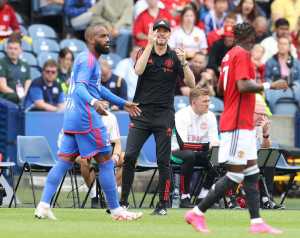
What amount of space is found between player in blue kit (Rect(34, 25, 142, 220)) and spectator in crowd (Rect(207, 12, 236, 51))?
9.40 metres

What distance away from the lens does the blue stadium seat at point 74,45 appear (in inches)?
886

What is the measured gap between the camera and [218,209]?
51.4 ft

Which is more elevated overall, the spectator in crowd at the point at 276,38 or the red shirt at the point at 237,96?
the spectator in crowd at the point at 276,38

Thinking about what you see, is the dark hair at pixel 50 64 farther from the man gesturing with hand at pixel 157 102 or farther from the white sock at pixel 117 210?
the white sock at pixel 117 210

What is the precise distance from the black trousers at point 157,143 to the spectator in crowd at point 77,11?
30.7ft

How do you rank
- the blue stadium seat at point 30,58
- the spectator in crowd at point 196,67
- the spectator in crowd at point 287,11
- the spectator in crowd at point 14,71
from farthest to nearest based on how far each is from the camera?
the spectator in crowd at point 287,11, the blue stadium seat at point 30,58, the spectator in crowd at point 196,67, the spectator in crowd at point 14,71

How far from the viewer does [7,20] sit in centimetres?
2205

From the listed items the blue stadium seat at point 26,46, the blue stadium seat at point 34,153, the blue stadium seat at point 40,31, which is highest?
the blue stadium seat at point 40,31

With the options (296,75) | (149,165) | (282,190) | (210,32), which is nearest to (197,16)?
(210,32)

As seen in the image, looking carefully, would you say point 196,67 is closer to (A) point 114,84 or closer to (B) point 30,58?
(A) point 114,84

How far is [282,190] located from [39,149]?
442 cm

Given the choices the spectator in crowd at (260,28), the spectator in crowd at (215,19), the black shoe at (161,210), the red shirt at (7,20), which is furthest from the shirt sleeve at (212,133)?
the spectator in crowd at (215,19)

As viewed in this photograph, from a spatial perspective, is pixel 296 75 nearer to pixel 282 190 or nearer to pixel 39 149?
pixel 282 190

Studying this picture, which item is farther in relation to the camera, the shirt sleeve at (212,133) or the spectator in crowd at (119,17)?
the spectator in crowd at (119,17)
